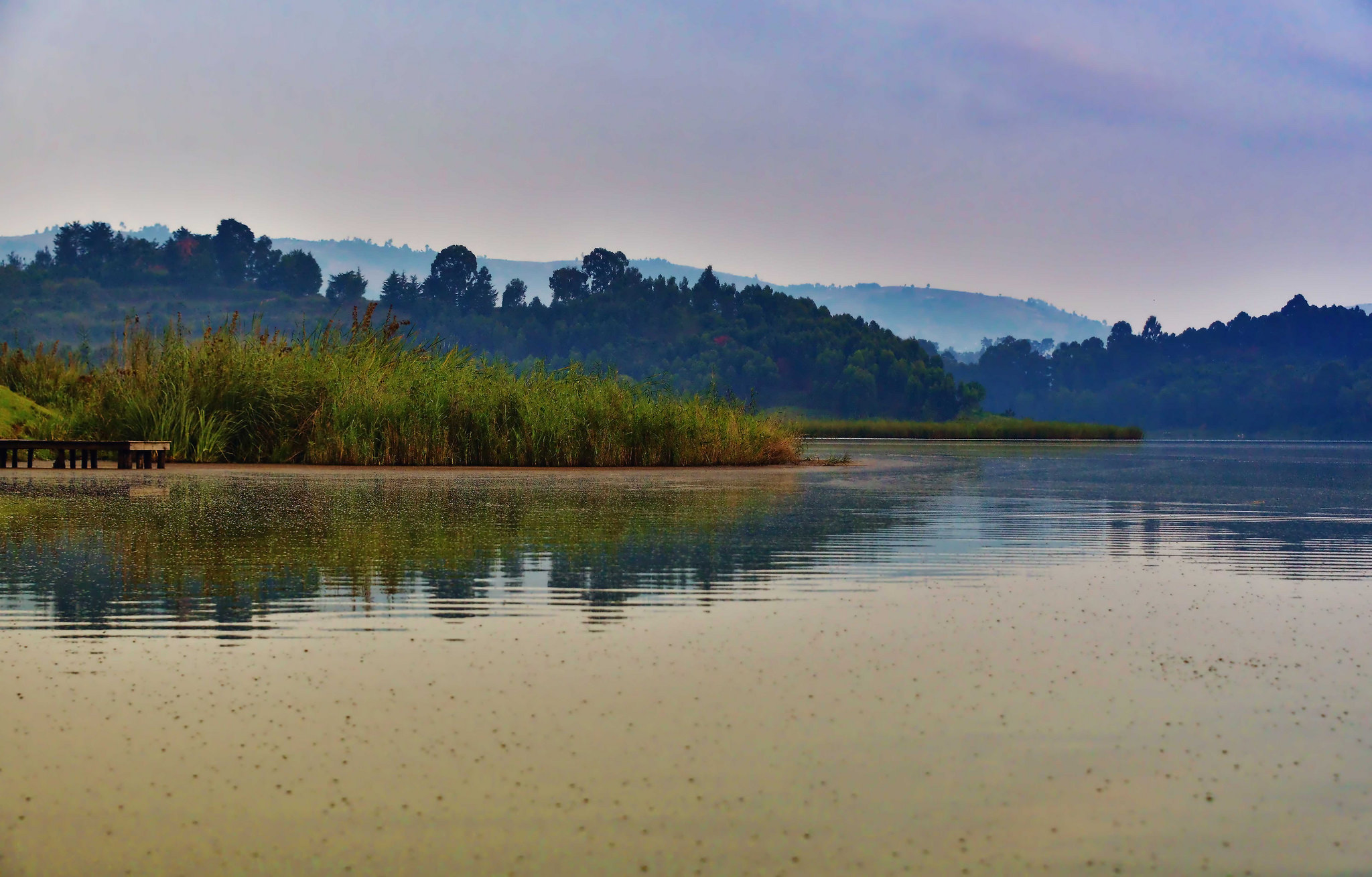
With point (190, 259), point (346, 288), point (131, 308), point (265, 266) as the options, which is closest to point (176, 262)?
point (190, 259)

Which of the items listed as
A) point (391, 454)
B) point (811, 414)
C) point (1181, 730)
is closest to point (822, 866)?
point (1181, 730)

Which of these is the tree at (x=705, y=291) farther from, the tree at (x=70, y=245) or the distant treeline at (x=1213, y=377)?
the tree at (x=70, y=245)

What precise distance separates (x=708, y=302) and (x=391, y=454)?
347ft

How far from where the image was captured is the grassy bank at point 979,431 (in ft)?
177

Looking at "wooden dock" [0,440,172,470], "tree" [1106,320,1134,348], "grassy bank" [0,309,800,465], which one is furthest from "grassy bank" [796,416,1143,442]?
"tree" [1106,320,1134,348]

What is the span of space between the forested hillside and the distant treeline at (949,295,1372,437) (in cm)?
2561

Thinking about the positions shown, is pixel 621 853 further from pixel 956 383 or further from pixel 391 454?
pixel 956 383

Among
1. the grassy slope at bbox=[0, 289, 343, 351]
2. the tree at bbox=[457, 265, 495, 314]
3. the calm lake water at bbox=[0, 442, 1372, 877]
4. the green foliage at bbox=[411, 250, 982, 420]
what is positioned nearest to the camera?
the calm lake water at bbox=[0, 442, 1372, 877]

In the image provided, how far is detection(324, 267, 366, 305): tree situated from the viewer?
139250 millimetres

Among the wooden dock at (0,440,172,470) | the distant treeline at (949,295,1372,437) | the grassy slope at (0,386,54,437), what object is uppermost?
the distant treeline at (949,295,1372,437)

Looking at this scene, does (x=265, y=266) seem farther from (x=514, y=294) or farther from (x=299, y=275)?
(x=514, y=294)

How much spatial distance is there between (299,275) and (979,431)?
327 ft

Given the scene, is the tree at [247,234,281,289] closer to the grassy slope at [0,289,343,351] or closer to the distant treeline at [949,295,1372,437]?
the grassy slope at [0,289,343,351]

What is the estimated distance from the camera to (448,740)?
375cm
